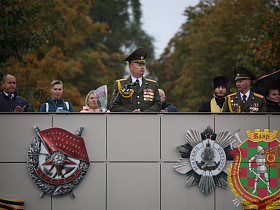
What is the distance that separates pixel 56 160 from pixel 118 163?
0.84 meters

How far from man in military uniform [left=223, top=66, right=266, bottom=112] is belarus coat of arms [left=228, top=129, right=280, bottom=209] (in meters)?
1.19

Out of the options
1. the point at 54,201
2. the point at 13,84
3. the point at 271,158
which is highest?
the point at 13,84

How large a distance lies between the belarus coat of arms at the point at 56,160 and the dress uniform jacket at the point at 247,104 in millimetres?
2783

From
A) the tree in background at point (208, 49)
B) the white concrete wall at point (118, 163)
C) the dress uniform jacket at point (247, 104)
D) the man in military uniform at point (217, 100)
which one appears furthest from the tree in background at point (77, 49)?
the white concrete wall at point (118, 163)

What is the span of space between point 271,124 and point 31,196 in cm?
342

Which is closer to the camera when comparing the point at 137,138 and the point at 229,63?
the point at 137,138

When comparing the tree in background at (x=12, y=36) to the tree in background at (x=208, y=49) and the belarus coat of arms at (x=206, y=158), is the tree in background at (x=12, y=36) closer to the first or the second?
the belarus coat of arms at (x=206, y=158)

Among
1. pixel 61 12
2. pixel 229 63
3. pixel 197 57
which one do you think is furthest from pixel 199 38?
pixel 61 12

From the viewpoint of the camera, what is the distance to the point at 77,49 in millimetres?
35500

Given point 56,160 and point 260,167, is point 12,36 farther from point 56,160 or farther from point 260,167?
point 260,167

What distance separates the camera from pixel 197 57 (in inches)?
1377

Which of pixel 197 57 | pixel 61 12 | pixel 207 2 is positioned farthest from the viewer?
pixel 207 2

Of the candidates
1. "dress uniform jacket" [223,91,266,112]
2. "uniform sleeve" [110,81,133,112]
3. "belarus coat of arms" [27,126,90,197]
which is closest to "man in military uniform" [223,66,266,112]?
"dress uniform jacket" [223,91,266,112]

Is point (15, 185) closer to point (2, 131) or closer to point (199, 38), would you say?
point (2, 131)
